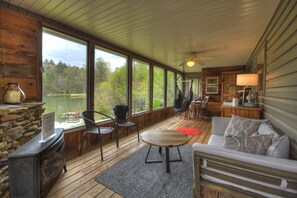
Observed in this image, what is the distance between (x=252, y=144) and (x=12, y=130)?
2.58 meters

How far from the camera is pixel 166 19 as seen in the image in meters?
2.39

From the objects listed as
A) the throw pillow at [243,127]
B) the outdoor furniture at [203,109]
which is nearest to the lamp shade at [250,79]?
the throw pillow at [243,127]

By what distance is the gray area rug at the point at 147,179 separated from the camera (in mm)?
1776

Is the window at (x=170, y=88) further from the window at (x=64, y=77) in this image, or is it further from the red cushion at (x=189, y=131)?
the window at (x=64, y=77)

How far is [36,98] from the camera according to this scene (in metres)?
2.35

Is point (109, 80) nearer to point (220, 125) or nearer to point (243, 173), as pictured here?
point (220, 125)

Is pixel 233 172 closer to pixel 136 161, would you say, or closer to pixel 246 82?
pixel 136 161

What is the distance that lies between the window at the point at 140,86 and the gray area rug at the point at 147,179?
7.39 ft

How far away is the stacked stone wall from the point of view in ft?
5.27

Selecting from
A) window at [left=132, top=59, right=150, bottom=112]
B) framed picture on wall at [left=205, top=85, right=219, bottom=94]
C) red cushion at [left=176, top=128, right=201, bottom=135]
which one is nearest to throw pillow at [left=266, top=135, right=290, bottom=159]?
red cushion at [left=176, top=128, right=201, bottom=135]

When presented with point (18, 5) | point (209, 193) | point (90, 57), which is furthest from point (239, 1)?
point (18, 5)

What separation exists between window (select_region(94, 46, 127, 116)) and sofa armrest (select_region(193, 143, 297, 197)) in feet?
8.71

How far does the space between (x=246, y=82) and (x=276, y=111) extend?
1.04 metres

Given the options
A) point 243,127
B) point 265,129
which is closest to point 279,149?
point 265,129
